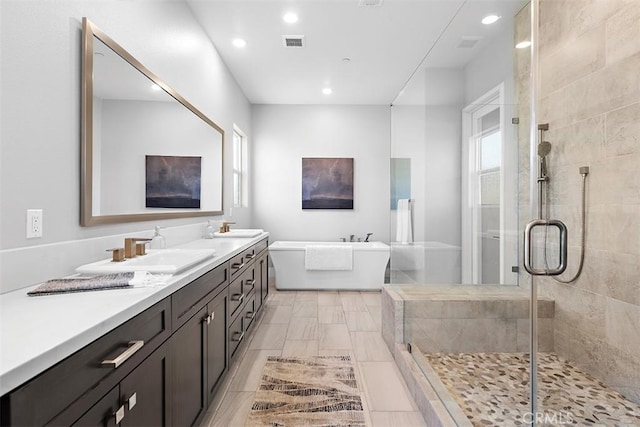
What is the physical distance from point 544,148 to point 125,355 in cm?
232

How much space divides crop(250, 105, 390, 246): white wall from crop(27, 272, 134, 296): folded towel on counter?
162 inches

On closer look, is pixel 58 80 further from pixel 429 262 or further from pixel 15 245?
pixel 429 262

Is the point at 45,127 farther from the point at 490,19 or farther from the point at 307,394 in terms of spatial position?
the point at 490,19

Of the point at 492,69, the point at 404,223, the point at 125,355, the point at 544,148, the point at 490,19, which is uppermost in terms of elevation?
the point at 490,19

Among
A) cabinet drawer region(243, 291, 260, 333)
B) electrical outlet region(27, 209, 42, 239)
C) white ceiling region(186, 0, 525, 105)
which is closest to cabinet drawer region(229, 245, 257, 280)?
cabinet drawer region(243, 291, 260, 333)

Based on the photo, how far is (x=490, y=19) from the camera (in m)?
2.41

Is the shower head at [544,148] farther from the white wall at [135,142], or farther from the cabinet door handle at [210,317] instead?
the white wall at [135,142]

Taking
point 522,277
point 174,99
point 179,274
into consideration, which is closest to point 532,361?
Answer: point 522,277

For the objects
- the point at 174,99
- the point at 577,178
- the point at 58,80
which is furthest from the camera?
the point at 174,99

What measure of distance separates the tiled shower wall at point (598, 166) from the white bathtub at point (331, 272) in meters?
2.55

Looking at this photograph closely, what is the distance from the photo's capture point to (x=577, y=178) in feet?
6.51

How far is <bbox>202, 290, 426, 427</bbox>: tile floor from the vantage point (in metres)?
1.88

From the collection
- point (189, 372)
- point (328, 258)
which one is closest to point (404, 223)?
point (328, 258)

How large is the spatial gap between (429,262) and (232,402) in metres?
1.91
